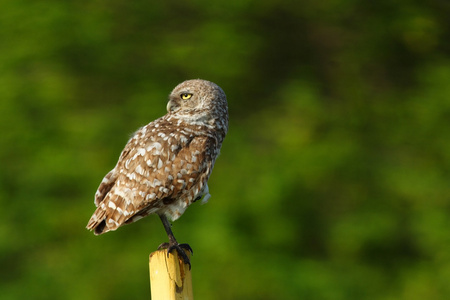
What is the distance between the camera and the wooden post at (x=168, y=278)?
2.82 metres

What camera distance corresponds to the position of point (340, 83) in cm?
832

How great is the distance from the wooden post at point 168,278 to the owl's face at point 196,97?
0.94m

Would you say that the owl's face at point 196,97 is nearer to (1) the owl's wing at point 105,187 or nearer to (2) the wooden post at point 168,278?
(1) the owl's wing at point 105,187

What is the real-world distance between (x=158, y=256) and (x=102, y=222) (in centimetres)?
48

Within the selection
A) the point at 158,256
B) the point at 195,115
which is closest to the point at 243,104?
the point at 195,115

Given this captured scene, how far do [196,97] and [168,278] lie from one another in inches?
43.3

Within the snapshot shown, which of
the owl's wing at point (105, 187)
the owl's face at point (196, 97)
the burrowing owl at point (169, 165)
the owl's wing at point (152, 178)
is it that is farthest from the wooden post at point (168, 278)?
the owl's face at point (196, 97)

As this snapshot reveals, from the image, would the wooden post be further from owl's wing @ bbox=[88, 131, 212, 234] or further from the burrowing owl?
owl's wing @ bbox=[88, 131, 212, 234]

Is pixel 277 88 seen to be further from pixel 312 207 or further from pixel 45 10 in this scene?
pixel 45 10

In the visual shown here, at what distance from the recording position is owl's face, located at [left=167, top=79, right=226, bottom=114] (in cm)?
363

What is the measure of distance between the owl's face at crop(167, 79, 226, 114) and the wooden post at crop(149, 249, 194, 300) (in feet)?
3.08

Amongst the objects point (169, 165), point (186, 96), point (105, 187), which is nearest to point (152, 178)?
point (169, 165)

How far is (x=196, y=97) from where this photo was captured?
12.0 feet

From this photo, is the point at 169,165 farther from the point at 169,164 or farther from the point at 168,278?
the point at 168,278
